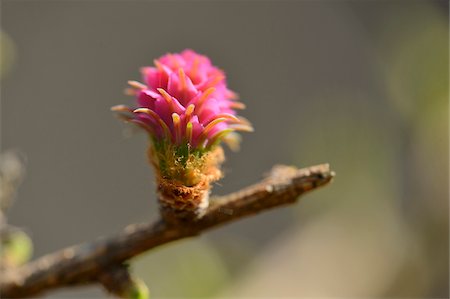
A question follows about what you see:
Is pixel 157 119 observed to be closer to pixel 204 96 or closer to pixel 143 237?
pixel 204 96

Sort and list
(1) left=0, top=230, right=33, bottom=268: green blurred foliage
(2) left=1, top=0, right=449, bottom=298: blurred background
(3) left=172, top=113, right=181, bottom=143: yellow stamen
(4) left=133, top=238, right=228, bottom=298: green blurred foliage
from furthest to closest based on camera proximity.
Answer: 1. (2) left=1, top=0, right=449, bottom=298: blurred background
2. (4) left=133, top=238, right=228, bottom=298: green blurred foliage
3. (1) left=0, top=230, right=33, bottom=268: green blurred foliage
4. (3) left=172, top=113, right=181, bottom=143: yellow stamen

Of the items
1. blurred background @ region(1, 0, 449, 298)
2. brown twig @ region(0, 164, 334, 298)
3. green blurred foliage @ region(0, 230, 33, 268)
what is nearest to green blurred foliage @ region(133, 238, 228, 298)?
blurred background @ region(1, 0, 449, 298)

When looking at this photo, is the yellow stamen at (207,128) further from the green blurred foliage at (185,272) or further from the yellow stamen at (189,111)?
the green blurred foliage at (185,272)

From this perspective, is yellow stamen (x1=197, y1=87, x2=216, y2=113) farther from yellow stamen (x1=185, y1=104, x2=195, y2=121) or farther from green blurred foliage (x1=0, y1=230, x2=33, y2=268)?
green blurred foliage (x1=0, y1=230, x2=33, y2=268)

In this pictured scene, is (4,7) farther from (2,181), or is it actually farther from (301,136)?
(2,181)

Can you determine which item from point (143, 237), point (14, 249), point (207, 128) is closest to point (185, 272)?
point (14, 249)

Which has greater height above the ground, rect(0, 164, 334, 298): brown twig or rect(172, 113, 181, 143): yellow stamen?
rect(172, 113, 181, 143): yellow stamen

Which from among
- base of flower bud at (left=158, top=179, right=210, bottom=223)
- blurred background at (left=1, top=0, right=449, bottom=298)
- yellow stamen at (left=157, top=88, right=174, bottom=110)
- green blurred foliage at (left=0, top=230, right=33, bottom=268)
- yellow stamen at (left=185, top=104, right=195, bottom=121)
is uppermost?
blurred background at (left=1, top=0, right=449, bottom=298)

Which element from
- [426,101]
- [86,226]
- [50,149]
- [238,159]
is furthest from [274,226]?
[426,101]
